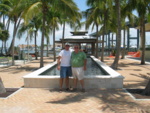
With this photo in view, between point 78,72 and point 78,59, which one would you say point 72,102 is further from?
point 78,59

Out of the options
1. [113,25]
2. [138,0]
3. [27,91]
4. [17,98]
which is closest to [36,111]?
[17,98]

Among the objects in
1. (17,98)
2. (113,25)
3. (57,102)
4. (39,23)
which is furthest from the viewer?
(39,23)

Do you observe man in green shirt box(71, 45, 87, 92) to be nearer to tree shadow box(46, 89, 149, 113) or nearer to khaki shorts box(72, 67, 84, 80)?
khaki shorts box(72, 67, 84, 80)

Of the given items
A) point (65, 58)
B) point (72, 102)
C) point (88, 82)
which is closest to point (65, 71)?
point (65, 58)

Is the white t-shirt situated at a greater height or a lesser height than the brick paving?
greater

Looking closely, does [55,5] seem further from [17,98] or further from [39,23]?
[39,23]

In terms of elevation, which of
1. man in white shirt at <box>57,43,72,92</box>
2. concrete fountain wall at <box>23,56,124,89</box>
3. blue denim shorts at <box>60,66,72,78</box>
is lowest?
concrete fountain wall at <box>23,56,124,89</box>

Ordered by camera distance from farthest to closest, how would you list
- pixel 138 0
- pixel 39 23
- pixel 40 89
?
pixel 39 23 < pixel 138 0 < pixel 40 89

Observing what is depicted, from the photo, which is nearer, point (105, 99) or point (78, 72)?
point (105, 99)

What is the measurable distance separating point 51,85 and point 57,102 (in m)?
1.92

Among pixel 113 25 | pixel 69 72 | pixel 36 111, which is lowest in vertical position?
pixel 36 111

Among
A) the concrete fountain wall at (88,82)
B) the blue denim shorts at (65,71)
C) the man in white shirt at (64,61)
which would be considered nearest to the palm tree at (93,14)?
the concrete fountain wall at (88,82)

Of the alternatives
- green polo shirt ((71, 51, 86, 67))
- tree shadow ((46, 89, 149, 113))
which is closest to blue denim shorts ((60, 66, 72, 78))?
green polo shirt ((71, 51, 86, 67))

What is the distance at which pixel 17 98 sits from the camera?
6375 mm
